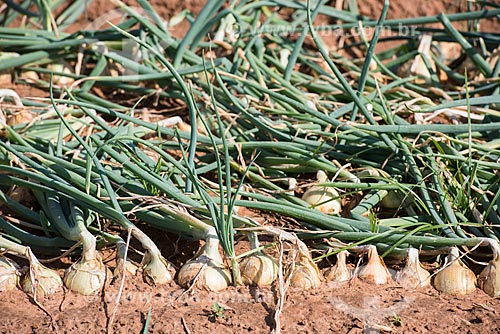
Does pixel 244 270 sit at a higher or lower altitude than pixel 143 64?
lower

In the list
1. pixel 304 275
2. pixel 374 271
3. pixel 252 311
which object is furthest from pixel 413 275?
pixel 252 311

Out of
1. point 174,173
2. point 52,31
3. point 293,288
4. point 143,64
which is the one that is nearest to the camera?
point 293,288

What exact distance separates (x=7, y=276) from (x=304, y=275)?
595mm

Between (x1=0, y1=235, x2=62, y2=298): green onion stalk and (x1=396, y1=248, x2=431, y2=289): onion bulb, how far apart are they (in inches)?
27.3

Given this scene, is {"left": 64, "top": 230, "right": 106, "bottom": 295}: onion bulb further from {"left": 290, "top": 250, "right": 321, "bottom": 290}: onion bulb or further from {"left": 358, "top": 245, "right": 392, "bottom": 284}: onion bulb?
{"left": 358, "top": 245, "right": 392, "bottom": 284}: onion bulb

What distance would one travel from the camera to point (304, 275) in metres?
1.52

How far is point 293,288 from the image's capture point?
1.52 metres

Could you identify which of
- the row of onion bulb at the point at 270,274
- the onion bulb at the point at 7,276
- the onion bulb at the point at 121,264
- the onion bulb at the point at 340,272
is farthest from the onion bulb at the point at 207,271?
the onion bulb at the point at 7,276

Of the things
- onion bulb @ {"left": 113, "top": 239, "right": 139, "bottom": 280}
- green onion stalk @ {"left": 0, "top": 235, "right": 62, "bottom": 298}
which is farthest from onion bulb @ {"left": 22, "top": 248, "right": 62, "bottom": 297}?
onion bulb @ {"left": 113, "top": 239, "right": 139, "bottom": 280}

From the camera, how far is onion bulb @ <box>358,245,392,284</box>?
1546mm

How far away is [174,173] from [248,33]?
2.64ft

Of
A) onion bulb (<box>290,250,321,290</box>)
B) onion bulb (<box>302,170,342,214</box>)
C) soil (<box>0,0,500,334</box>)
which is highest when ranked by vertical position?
onion bulb (<box>302,170,342,214</box>)

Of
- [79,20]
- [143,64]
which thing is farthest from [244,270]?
[79,20]

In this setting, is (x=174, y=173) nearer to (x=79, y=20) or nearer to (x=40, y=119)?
(x=40, y=119)
